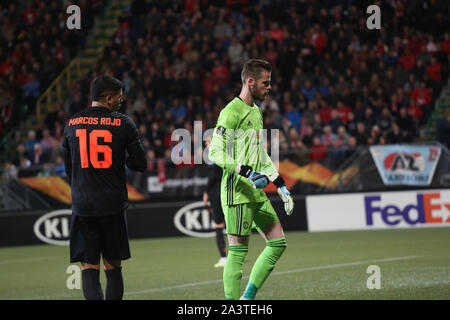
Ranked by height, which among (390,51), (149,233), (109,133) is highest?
(390,51)

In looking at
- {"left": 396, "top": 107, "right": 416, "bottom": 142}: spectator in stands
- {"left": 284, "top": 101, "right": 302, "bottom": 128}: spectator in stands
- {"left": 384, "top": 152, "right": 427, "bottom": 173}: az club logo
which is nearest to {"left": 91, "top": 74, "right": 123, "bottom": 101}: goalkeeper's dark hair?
{"left": 384, "top": 152, "right": 427, "bottom": 173}: az club logo

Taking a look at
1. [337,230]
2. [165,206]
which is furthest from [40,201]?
[337,230]

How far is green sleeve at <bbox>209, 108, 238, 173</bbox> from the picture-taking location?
672 cm

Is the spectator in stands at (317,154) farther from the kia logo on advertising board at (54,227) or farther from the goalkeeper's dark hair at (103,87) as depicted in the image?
the goalkeeper's dark hair at (103,87)

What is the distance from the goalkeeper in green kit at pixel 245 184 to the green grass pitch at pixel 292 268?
1.62m

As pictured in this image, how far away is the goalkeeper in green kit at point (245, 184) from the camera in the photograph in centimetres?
680

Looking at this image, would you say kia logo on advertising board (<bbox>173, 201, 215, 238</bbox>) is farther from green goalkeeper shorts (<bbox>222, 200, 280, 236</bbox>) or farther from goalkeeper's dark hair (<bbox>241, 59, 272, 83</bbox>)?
goalkeeper's dark hair (<bbox>241, 59, 272, 83</bbox>)

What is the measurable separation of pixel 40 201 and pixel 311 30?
8.77 meters

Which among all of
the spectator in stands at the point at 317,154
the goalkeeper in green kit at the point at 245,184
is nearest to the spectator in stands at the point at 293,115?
the spectator in stands at the point at 317,154

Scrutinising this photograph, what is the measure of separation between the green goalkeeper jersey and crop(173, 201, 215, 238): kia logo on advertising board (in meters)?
10.0

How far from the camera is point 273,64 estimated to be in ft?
68.7

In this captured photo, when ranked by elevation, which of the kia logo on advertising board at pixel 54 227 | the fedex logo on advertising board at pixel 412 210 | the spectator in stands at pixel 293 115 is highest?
the spectator in stands at pixel 293 115

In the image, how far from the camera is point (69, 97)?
23.3 m
